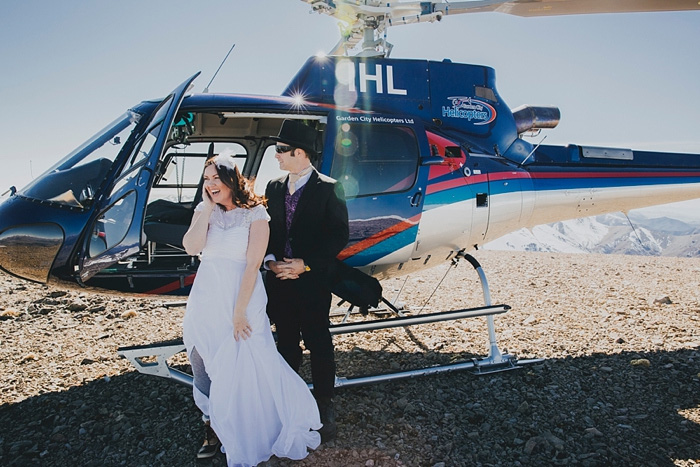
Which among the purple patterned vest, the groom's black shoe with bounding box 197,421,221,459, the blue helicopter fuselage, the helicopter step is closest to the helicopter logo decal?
the blue helicopter fuselage

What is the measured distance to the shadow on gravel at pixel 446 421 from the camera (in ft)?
9.41

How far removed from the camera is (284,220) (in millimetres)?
2980

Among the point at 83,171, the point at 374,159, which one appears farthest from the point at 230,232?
the point at 374,159

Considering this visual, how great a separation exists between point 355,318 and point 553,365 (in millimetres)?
2402

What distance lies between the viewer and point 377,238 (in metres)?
4.04

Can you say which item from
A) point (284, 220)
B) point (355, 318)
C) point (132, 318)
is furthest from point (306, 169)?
point (132, 318)

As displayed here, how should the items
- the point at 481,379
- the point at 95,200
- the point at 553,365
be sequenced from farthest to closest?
1. the point at 553,365
2. the point at 481,379
3. the point at 95,200

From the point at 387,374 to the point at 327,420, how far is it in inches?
35.6

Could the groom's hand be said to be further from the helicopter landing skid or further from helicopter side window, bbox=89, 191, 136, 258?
helicopter side window, bbox=89, 191, 136, 258

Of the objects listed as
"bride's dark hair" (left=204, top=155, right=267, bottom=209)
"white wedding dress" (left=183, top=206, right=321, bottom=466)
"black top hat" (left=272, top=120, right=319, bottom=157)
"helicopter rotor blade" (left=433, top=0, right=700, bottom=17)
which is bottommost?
"white wedding dress" (left=183, top=206, right=321, bottom=466)

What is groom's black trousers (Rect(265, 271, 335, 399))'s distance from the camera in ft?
9.76

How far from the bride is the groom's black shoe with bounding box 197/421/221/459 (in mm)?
160

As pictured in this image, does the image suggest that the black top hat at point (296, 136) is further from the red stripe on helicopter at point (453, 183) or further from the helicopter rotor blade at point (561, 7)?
the helicopter rotor blade at point (561, 7)

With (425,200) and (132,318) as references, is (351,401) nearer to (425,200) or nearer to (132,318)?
(425,200)
